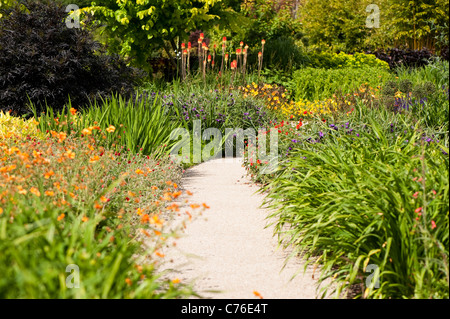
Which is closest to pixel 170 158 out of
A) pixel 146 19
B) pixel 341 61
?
pixel 146 19

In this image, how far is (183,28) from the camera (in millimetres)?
12969

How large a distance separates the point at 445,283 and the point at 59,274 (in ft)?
7.39

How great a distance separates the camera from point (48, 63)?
7.90 m

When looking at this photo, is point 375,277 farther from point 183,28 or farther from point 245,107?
point 183,28

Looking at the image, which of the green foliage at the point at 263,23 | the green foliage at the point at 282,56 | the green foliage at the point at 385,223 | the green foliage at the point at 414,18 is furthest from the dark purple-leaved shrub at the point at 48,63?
the green foliage at the point at 414,18

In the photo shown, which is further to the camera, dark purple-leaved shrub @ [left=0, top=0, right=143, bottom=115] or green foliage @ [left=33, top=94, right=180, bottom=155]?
dark purple-leaved shrub @ [left=0, top=0, right=143, bottom=115]

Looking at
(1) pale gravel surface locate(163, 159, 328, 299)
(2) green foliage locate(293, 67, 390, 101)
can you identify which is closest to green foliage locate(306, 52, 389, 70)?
(2) green foliage locate(293, 67, 390, 101)

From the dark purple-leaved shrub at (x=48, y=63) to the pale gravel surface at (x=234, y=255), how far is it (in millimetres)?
3014

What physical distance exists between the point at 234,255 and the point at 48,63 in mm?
5160

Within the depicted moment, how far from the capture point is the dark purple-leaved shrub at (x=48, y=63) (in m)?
8.00

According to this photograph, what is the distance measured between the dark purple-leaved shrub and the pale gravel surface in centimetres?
301

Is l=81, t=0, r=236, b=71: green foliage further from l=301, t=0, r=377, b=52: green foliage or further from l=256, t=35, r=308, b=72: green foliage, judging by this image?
l=301, t=0, r=377, b=52: green foliage

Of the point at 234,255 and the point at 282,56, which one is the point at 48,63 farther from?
the point at 282,56

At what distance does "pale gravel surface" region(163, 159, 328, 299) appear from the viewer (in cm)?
364
